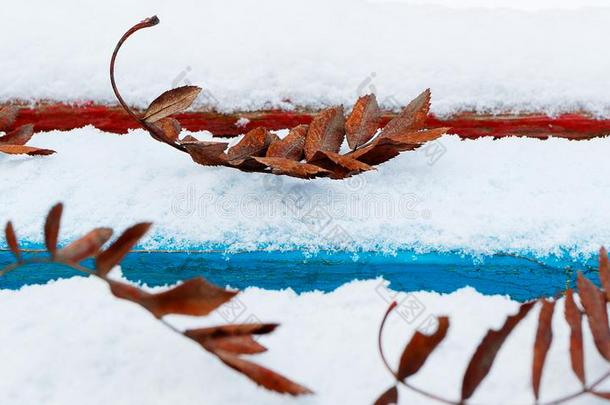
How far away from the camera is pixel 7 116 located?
831 mm

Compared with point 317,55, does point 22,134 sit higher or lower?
lower

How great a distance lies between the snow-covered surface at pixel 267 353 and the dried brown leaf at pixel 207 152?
16 centimetres

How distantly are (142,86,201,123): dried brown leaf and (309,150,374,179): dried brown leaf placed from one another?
141 mm

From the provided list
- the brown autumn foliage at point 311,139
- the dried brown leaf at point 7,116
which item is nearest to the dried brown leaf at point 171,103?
the brown autumn foliage at point 311,139

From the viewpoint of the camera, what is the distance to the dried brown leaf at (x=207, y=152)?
0.69 metres

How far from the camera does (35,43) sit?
94cm

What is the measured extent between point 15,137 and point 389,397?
56cm

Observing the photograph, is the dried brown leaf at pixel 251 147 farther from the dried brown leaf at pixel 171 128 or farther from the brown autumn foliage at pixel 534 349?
the brown autumn foliage at pixel 534 349

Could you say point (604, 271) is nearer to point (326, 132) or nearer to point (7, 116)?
point (326, 132)

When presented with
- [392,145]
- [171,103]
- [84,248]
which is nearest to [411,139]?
[392,145]

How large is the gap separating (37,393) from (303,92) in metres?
0.49

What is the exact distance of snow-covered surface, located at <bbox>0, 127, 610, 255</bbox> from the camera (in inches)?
24.8

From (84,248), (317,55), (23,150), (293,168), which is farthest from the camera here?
(317,55)

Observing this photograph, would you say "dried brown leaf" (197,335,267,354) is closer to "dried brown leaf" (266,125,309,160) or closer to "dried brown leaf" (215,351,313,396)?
"dried brown leaf" (215,351,313,396)
